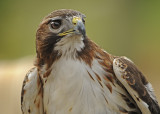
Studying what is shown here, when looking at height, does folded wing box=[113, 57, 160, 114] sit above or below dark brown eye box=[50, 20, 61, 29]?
below

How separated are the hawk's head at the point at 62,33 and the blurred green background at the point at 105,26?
24.5ft

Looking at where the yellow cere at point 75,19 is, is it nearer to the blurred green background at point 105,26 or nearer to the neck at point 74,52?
the neck at point 74,52

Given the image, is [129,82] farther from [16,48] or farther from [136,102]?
[16,48]

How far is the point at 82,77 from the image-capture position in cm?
436

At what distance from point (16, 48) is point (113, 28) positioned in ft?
9.31

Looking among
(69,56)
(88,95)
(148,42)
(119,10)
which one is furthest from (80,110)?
(119,10)

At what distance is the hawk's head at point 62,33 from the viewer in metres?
4.13

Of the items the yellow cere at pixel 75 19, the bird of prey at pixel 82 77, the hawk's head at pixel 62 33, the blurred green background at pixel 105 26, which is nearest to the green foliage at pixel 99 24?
the blurred green background at pixel 105 26

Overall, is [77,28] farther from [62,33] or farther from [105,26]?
[105,26]

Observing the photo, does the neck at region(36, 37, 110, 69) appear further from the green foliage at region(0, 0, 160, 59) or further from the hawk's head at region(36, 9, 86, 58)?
the green foliage at region(0, 0, 160, 59)

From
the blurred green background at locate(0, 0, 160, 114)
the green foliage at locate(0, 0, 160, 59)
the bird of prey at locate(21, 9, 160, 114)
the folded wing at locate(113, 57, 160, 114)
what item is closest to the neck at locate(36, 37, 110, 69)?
the bird of prey at locate(21, 9, 160, 114)

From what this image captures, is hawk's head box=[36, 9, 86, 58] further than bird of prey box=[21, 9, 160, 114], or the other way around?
bird of prey box=[21, 9, 160, 114]

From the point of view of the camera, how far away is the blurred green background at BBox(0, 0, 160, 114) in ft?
39.9

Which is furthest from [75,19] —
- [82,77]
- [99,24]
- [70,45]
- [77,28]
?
[99,24]
